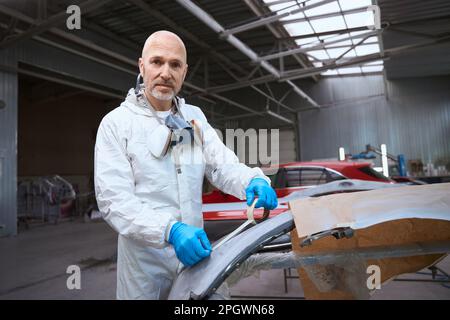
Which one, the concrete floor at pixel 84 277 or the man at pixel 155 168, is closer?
the man at pixel 155 168

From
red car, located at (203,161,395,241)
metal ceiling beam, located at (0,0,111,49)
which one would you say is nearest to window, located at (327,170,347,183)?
red car, located at (203,161,395,241)

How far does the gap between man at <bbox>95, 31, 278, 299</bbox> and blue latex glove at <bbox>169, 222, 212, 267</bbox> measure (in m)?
0.10

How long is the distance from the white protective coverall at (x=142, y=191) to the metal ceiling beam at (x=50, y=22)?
11.7ft

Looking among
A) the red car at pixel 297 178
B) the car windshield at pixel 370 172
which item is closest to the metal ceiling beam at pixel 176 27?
the red car at pixel 297 178

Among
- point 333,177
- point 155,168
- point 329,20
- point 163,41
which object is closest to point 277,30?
point 329,20

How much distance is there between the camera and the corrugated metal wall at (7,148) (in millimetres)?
6047

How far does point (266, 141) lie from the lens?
3.41 m

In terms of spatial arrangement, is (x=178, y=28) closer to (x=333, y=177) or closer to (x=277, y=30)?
(x=277, y=30)

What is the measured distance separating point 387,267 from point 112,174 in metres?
1.19

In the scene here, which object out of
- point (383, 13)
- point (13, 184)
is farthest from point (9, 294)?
point (383, 13)

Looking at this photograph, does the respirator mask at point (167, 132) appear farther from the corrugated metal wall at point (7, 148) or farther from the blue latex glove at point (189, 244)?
the corrugated metal wall at point (7, 148)

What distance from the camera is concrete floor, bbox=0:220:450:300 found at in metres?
2.79

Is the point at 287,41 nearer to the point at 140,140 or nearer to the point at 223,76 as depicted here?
the point at 223,76

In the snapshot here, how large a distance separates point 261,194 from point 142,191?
0.52 meters
